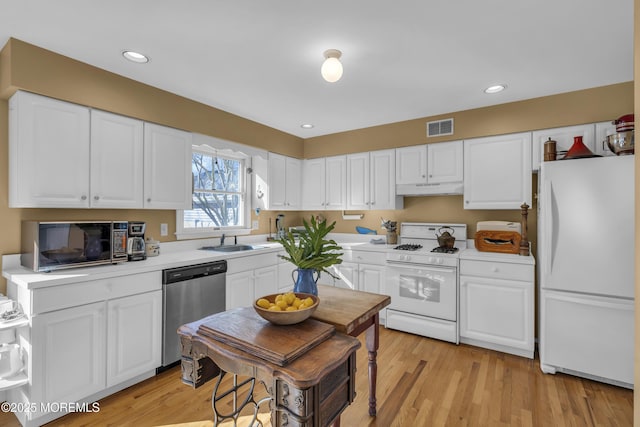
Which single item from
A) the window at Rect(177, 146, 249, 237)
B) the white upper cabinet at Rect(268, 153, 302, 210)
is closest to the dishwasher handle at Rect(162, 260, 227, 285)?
the window at Rect(177, 146, 249, 237)

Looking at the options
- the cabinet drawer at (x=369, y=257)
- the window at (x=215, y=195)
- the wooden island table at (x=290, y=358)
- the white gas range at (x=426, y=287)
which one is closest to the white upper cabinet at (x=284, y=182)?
the window at (x=215, y=195)

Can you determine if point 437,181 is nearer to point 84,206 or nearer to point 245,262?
point 245,262

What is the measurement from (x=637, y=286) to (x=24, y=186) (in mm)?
3183

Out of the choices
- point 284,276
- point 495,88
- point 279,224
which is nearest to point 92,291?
point 284,276

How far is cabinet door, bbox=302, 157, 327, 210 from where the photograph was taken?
14.7ft

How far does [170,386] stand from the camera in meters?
2.40

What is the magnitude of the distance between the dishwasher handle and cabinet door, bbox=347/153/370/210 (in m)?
1.96

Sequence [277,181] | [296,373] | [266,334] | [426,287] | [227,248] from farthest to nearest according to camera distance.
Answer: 1. [277,181]
2. [227,248]
3. [426,287]
4. [266,334]
5. [296,373]

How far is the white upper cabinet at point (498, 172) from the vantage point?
3.07 meters

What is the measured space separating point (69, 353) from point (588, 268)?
381 cm

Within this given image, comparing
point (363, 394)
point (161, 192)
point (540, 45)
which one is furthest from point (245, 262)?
point (540, 45)

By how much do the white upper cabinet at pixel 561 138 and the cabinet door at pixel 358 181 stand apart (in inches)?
72.5

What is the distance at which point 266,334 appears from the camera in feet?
4.16

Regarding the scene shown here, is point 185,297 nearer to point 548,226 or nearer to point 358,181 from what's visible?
point 358,181
